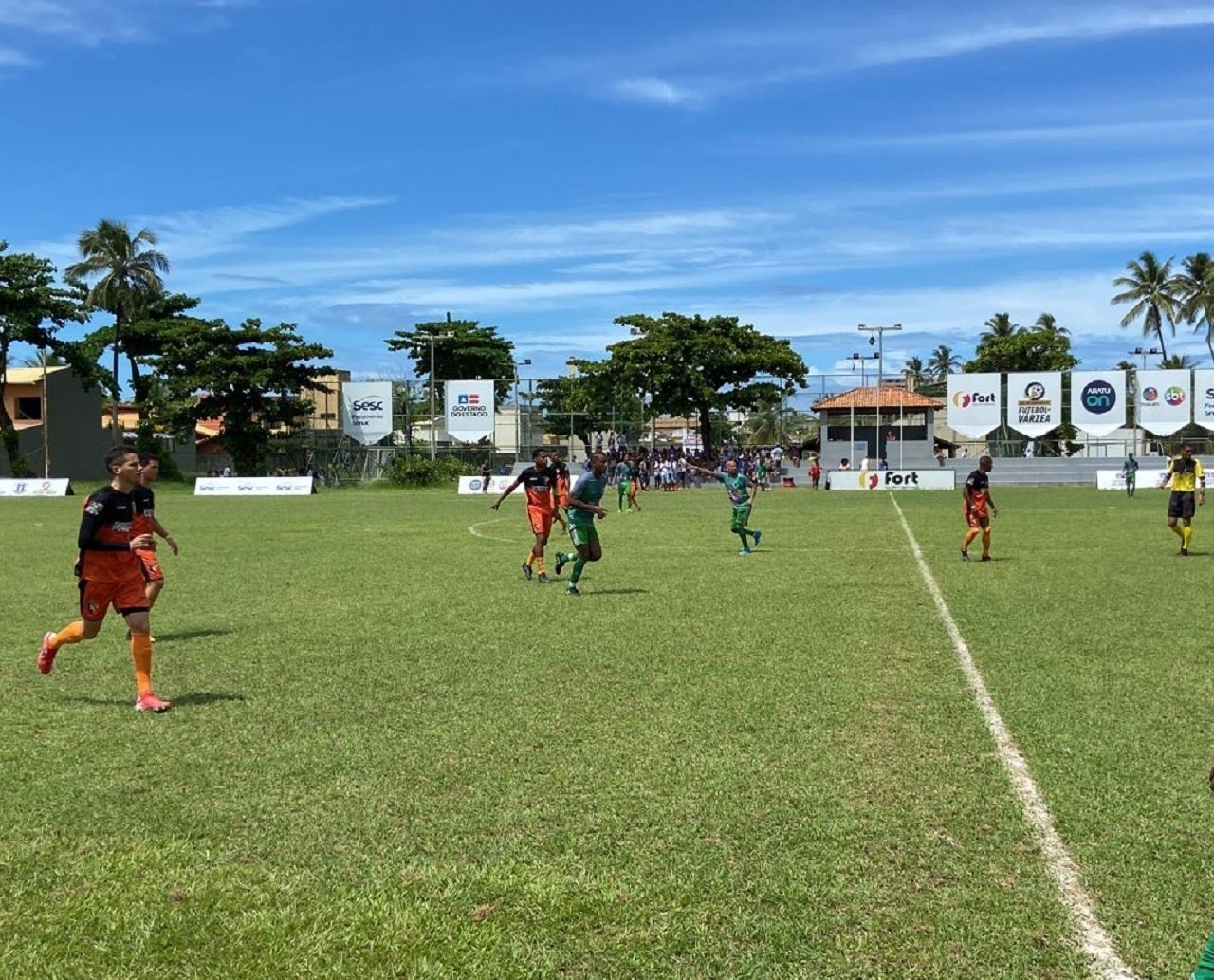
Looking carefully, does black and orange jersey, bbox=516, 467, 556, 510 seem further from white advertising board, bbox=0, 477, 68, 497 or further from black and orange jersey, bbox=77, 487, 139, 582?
white advertising board, bbox=0, 477, 68, 497

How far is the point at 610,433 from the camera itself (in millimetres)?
65250

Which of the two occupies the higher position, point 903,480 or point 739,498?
point 739,498

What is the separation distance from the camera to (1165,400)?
191ft

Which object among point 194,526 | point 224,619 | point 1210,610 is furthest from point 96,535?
point 194,526

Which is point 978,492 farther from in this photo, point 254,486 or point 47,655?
point 254,486

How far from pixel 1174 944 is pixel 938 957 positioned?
0.86 m

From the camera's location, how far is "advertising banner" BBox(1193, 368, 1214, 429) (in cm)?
5781

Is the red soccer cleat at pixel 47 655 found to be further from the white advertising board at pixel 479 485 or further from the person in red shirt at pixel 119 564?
the white advertising board at pixel 479 485

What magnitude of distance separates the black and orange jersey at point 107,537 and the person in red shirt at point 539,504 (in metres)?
8.19

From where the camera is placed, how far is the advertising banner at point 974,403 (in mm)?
60062

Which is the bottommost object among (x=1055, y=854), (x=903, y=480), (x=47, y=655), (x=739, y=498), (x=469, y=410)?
(x=1055, y=854)

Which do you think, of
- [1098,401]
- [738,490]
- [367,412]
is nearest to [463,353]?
[367,412]

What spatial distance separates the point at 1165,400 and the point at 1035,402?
5857mm

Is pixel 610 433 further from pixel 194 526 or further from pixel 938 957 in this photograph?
pixel 938 957
